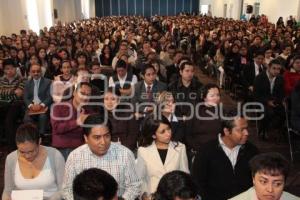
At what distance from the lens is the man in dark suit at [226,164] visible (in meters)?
2.90

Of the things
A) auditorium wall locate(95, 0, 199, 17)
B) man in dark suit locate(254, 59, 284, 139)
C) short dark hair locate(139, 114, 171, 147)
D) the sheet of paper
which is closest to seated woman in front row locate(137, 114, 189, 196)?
short dark hair locate(139, 114, 171, 147)

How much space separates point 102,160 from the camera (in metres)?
2.63

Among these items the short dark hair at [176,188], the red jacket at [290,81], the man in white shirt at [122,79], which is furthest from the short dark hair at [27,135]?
the red jacket at [290,81]

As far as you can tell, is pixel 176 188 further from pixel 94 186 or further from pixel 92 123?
pixel 92 123

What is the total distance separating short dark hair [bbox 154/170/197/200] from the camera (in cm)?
201

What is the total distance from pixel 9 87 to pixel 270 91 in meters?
3.83

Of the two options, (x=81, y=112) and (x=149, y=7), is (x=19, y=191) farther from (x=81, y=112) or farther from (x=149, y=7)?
(x=149, y=7)

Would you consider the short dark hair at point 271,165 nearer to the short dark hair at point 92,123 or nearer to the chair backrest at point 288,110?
the short dark hair at point 92,123

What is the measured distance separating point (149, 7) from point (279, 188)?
123 feet

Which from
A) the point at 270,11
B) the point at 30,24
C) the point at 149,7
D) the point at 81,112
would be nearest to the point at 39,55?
the point at 81,112

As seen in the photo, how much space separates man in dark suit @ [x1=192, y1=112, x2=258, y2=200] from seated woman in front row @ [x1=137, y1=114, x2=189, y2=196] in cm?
17

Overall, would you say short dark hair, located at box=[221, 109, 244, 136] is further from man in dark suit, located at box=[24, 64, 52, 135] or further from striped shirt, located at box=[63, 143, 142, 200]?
man in dark suit, located at box=[24, 64, 52, 135]

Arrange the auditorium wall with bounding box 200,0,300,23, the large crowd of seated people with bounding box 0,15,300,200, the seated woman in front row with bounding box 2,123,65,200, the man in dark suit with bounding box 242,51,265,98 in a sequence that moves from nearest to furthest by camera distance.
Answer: the large crowd of seated people with bounding box 0,15,300,200, the seated woman in front row with bounding box 2,123,65,200, the man in dark suit with bounding box 242,51,265,98, the auditorium wall with bounding box 200,0,300,23

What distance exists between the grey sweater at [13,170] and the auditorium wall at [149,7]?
36.2 m
